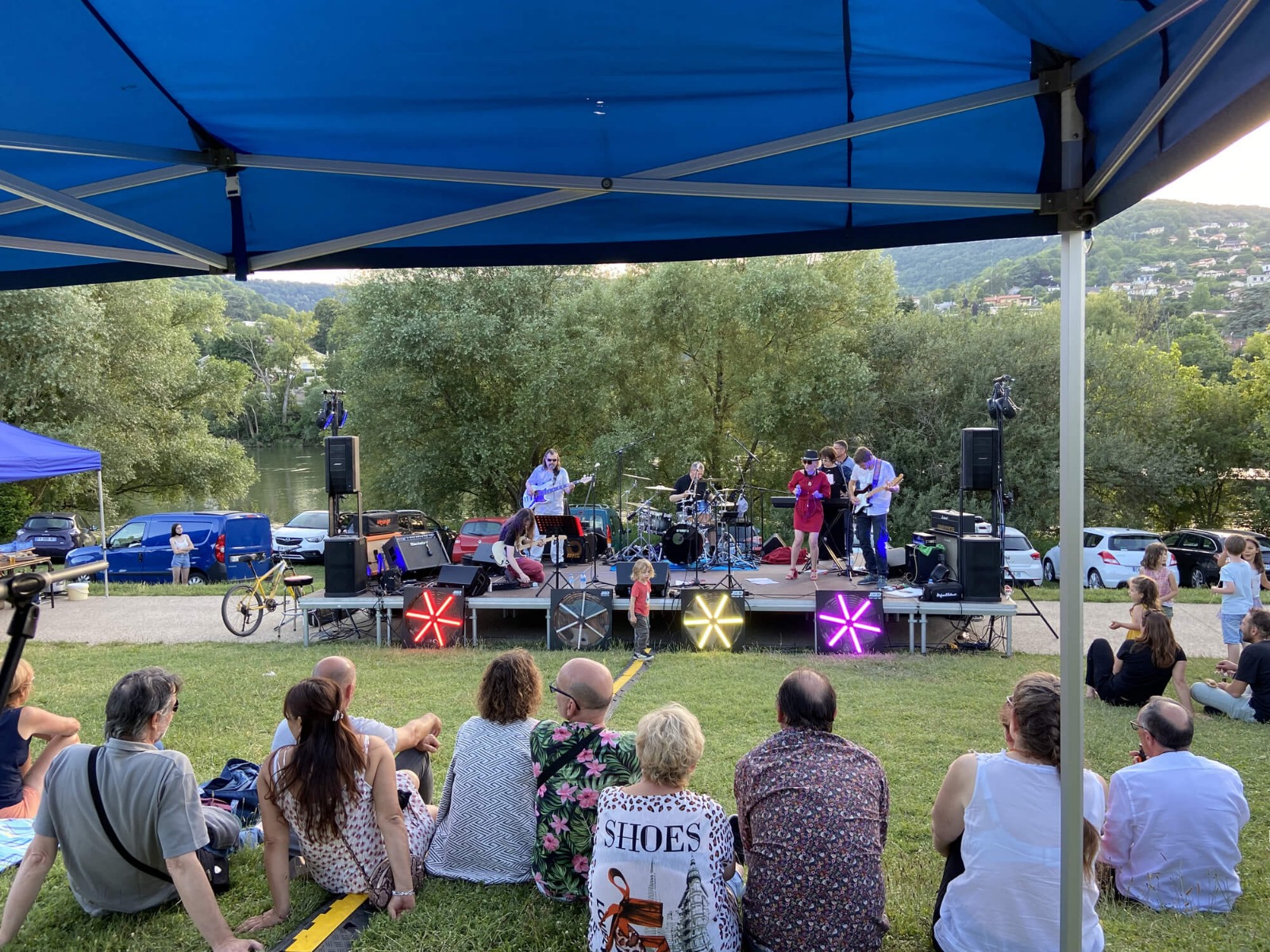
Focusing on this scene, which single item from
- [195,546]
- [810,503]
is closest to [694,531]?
[810,503]

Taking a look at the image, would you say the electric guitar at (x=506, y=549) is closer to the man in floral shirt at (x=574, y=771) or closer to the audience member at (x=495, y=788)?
the audience member at (x=495, y=788)

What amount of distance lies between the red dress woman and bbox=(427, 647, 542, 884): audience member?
7.38 m

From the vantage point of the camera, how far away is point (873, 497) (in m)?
10.2

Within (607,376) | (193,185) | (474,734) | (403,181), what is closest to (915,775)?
(474,734)

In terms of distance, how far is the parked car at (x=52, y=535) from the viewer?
17.2m

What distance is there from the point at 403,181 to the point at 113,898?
9.20 ft

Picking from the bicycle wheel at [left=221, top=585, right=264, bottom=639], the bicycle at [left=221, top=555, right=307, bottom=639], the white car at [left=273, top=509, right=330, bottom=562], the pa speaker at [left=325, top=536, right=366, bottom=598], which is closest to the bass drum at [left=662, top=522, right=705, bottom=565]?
the pa speaker at [left=325, top=536, right=366, bottom=598]

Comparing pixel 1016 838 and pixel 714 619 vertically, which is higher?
pixel 1016 838

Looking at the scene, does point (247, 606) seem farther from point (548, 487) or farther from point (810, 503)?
point (810, 503)

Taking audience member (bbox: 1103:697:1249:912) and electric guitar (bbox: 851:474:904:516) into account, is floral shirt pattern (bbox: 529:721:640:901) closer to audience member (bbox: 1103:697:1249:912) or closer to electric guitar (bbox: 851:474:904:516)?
audience member (bbox: 1103:697:1249:912)

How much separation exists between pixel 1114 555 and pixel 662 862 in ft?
53.6

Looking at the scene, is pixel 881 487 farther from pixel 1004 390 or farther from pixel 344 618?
pixel 344 618

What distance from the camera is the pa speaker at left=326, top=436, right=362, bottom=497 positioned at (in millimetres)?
10141

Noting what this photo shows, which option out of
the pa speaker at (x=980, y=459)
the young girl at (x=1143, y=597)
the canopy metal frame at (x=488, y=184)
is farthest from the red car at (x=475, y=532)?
the canopy metal frame at (x=488, y=184)
